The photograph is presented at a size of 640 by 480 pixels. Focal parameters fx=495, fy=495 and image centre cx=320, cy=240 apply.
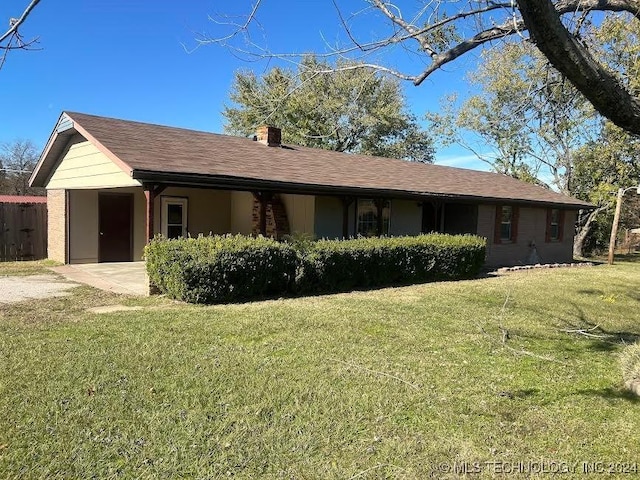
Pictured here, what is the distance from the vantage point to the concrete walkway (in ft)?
34.1

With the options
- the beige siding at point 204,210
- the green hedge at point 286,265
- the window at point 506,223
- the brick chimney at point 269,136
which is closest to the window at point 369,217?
the green hedge at point 286,265

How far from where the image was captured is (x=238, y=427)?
3852mm

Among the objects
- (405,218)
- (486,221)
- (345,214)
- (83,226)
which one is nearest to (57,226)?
(83,226)

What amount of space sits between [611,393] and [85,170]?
42.7ft

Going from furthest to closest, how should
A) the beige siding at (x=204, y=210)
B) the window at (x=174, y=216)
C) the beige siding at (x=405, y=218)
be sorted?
1. the beige siding at (x=405, y=218)
2. the beige siding at (x=204, y=210)
3. the window at (x=174, y=216)

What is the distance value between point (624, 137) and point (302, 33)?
2369 centimetres

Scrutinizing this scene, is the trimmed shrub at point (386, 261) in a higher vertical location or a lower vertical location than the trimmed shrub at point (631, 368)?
higher

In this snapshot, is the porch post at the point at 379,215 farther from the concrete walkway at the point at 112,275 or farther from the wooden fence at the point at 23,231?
the wooden fence at the point at 23,231

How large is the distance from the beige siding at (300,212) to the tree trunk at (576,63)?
10.4 meters

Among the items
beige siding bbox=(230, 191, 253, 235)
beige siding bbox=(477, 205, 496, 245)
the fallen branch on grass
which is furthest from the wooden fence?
beige siding bbox=(477, 205, 496, 245)

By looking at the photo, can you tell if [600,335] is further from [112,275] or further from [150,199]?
[112,275]

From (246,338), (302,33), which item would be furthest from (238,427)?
(302,33)

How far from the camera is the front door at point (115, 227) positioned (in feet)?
49.3

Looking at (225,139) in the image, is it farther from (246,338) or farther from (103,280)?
(246,338)
